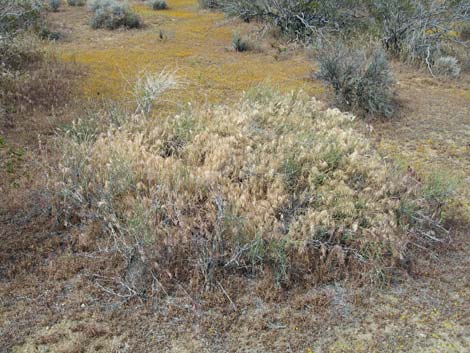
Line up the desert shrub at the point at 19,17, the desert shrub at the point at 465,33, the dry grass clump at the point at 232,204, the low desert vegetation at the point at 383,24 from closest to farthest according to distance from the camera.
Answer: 1. the dry grass clump at the point at 232,204
2. the desert shrub at the point at 19,17
3. the low desert vegetation at the point at 383,24
4. the desert shrub at the point at 465,33

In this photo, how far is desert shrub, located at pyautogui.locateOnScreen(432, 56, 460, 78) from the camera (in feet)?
30.5

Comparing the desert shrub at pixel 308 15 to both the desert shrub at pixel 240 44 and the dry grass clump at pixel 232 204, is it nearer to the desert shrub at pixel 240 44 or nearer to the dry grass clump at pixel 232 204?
the desert shrub at pixel 240 44

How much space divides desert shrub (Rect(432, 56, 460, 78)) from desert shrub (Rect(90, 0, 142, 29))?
756cm

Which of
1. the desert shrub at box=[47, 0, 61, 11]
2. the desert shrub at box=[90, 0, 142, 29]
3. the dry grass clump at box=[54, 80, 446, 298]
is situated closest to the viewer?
the dry grass clump at box=[54, 80, 446, 298]

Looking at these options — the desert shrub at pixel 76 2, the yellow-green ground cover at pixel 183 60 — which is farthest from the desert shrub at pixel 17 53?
the desert shrub at pixel 76 2

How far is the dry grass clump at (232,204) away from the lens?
368cm

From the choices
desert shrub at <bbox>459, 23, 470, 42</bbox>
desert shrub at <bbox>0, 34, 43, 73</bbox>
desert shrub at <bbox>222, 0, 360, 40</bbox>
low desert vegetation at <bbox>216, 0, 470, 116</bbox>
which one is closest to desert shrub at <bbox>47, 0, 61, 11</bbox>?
low desert vegetation at <bbox>216, 0, 470, 116</bbox>

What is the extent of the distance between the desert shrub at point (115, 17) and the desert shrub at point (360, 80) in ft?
20.7

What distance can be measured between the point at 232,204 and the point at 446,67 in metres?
7.41

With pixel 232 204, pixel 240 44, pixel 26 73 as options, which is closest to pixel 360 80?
pixel 240 44

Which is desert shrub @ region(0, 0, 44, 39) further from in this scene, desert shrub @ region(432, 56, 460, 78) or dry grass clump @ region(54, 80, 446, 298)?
desert shrub @ region(432, 56, 460, 78)

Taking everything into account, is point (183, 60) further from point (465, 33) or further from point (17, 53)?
point (465, 33)

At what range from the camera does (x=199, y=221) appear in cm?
397

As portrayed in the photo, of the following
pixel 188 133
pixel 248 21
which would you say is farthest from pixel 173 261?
pixel 248 21
